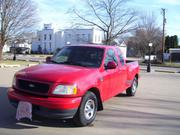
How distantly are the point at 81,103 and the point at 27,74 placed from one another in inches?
50.3

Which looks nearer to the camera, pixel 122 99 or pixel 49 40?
pixel 122 99

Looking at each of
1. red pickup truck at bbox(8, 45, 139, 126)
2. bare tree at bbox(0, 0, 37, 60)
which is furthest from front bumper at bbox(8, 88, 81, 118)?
bare tree at bbox(0, 0, 37, 60)

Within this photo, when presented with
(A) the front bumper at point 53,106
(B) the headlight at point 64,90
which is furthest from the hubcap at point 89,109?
(B) the headlight at point 64,90

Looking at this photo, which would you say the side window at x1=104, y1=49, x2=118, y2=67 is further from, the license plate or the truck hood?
the license plate

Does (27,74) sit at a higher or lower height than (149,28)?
lower

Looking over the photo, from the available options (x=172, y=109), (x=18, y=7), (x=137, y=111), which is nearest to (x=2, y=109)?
(x=137, y=111)

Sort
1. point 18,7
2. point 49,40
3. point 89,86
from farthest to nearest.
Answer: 1. point 49,40
2. point 18,7
3. point 89,86

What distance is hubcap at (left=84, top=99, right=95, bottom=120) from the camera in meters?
7.31

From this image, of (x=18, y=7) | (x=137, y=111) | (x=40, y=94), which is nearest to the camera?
(x=40, y=94)

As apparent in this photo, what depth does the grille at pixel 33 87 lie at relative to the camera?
686 centimetres

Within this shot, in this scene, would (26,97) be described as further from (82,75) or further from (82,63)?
(82,63)

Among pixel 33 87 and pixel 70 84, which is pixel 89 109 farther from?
pixel 33 87

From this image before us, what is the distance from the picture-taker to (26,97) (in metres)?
6.91

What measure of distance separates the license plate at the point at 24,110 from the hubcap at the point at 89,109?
1208mm
